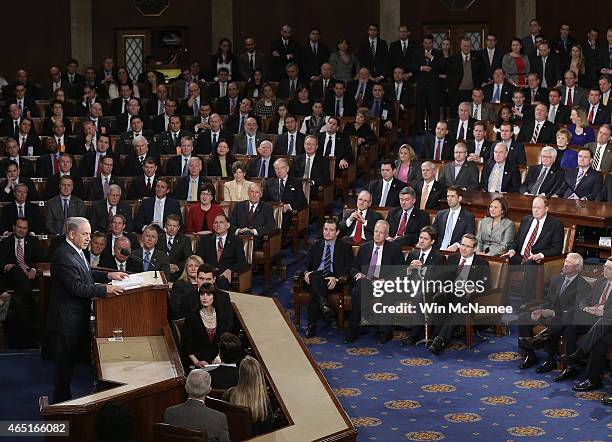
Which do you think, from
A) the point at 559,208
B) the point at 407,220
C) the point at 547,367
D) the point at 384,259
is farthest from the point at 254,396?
the point at 559,208

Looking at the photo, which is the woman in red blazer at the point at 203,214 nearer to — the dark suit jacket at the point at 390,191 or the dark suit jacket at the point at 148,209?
the dark suit jacket at the point at 148,209

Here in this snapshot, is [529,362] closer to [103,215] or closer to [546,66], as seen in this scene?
[103,215]

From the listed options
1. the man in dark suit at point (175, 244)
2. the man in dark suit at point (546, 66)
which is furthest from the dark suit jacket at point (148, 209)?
the man in dark suit at point (546, 66)

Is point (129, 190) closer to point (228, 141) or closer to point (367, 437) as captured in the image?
point (228, 141)

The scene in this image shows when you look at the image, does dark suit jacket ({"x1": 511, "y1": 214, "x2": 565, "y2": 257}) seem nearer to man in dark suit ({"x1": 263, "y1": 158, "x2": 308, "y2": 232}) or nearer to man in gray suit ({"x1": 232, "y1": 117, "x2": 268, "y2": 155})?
man in dark suit ({"x1": 263, "y1": 158, "x2": 308, "y2": 232})

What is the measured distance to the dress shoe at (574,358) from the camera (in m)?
7.08

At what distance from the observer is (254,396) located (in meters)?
5.09

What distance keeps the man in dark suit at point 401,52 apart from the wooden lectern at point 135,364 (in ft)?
23.7

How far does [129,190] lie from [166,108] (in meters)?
2.15

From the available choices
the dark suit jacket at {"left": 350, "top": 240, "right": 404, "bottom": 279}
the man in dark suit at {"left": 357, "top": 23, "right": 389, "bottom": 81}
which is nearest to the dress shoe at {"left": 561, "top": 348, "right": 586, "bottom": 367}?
the dark suit jacket at {"left": 350, "top": 240, "right": 404, "bottom": 279}

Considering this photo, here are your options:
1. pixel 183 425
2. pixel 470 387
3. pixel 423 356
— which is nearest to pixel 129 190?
pixel 423 356

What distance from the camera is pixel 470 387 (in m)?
7.11

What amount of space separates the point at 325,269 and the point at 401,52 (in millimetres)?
5406

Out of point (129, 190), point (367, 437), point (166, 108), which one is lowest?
point (367, 437)
